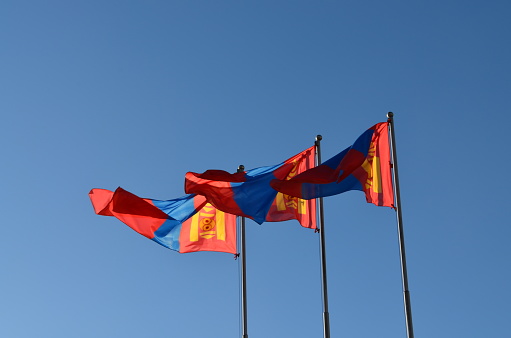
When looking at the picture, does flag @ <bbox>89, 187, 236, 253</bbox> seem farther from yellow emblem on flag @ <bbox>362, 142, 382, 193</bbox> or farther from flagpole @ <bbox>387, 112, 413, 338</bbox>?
flagpole @ <bbox>387, 112, 413, 338</bbox>

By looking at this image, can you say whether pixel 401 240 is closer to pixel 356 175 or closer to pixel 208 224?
pixel 356 175

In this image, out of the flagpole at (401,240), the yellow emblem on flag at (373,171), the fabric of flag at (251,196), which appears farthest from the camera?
the fabric of flag at (251,196)

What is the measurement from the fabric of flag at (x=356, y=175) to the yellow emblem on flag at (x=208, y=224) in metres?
4.48

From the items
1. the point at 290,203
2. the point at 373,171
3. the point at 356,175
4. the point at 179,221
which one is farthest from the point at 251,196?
the point at 373,171

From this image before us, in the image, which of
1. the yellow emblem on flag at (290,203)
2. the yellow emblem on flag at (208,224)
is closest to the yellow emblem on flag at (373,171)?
the yellow emblem on flag at (290,203)

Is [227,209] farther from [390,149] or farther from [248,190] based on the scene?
[390,149]

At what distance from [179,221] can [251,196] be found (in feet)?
11.0

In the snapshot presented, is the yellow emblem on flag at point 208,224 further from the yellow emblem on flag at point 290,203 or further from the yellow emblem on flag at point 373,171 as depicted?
the yellow emblem on flag at point 373,171

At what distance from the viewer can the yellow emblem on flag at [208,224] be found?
37.5 metres

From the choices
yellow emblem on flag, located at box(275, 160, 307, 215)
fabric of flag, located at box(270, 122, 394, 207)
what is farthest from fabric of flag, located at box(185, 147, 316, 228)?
fabric of flag, located at box(270, 122, 394, 207)

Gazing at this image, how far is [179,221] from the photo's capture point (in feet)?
123

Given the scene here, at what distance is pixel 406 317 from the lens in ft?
102

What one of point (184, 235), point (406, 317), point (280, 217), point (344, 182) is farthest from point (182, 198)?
point (406, 317)

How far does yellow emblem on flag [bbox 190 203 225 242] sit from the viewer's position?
37.5 metres
